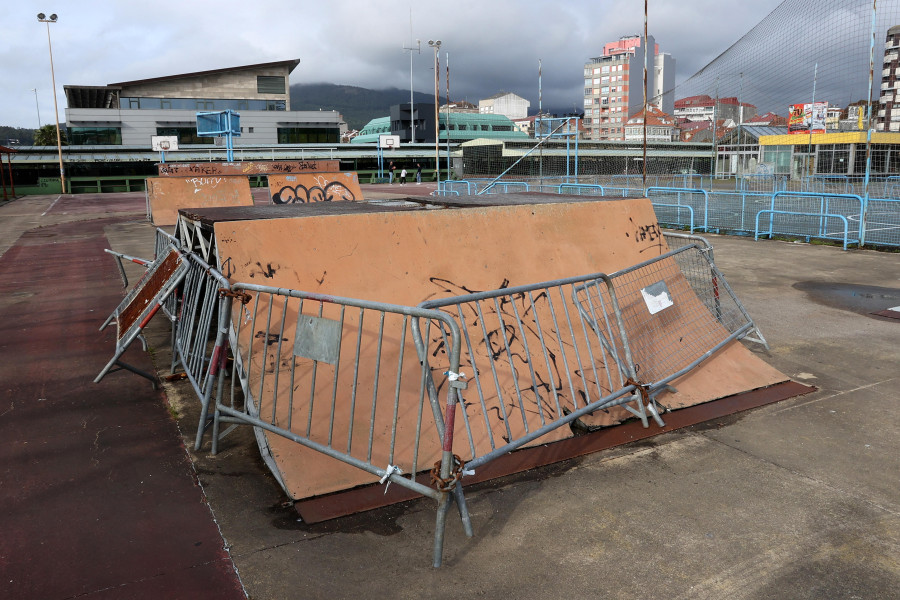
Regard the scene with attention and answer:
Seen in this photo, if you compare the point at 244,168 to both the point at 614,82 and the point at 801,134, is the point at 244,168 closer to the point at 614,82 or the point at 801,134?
the point at 801,134

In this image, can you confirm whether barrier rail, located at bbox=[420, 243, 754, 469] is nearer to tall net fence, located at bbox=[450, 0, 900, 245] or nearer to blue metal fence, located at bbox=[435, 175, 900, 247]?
blue metal fence, located at bbox=[435, 175, 900, 247]

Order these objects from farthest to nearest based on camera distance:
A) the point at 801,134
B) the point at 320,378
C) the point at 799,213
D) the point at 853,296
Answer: the point at 801,134 < the point at 799,213 < the point at 853,296 < the point at 320,378

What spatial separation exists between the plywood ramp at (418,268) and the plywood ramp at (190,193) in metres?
19.3

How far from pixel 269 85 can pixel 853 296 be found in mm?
74675

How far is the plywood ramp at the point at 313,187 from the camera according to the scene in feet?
61.1

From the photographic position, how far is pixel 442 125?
8725cm

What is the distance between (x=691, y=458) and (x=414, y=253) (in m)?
2.51

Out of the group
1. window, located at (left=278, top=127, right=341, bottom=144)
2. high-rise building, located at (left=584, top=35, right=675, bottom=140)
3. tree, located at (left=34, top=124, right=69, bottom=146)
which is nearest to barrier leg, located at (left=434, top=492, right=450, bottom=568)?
window, located at (left=278, top=127, right=341, bottom=144)

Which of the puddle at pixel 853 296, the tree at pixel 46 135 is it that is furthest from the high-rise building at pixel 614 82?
the puddle at pixel 853 296

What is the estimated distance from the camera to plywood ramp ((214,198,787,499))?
4.26 metres

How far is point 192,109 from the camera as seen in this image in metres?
65.7

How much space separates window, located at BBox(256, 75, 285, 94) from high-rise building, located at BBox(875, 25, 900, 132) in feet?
208

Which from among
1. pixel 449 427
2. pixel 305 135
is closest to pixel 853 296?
pixel 449 427

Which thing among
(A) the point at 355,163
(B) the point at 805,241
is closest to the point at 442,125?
(A) the point at 355,163
